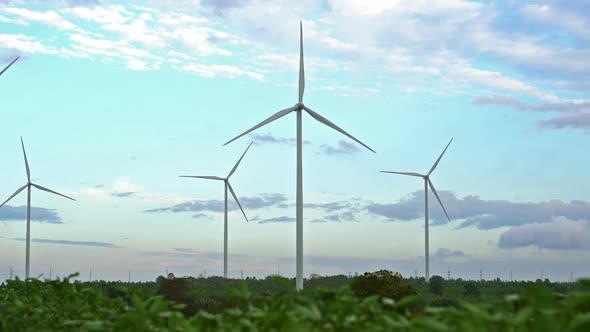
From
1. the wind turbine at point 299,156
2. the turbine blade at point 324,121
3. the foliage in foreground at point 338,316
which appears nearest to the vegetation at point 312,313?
the foliage in foreground at point 338,316

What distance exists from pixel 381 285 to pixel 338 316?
971 inches

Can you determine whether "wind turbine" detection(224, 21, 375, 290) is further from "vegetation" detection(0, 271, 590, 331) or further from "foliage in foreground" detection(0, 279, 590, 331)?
"foliage in foreground" detection(0, 279, 590, 331)

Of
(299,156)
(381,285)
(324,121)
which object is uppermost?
(324,121)

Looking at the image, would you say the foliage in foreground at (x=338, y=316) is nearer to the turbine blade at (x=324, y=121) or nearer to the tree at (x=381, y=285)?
the tree at (x=381, y=285)

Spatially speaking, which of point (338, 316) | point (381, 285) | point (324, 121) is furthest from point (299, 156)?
point (338, 316)

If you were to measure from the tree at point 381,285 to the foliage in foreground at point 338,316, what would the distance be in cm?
2127

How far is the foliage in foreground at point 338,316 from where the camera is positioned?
19.9 feet

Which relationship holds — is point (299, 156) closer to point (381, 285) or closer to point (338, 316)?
point (381, 285)

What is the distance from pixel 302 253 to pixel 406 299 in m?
29.8

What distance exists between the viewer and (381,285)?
104ft

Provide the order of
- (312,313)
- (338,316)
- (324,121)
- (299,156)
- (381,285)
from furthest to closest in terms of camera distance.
→ (324,121) → (299,156) → (381,285) → (338,316) → (312,313)

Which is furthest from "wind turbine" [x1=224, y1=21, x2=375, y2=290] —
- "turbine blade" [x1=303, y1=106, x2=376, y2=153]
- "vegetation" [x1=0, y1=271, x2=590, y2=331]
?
"vegetation" [x1=0, y1=271, x2=590, y2=331]

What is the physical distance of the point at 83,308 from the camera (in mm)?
10867

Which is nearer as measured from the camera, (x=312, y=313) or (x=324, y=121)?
(x=312, y=313)
